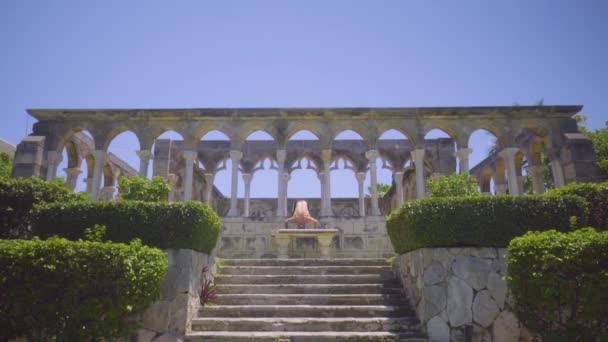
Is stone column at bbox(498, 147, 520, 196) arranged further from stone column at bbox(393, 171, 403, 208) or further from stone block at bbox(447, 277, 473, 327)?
stone block at bbox(447, 277, 473, 327)

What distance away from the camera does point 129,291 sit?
5.89 metres

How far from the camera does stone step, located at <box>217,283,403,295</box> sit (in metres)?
8.36

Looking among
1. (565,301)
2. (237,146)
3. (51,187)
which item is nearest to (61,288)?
(51,187)

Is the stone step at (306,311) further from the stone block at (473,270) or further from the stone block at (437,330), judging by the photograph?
the stone block at (473,270)

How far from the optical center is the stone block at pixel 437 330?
6.91 metres

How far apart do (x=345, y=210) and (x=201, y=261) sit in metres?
24.4

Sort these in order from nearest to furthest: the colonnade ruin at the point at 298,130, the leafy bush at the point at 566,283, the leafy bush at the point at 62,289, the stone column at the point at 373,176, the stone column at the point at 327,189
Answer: the leafy bush at the point at 566,283 → the leafy bush at the point at 62,289 → the colonnade ruin at the point at 298,130 → the stone column at the point at 327,189 → the stone column at the point at 373,176

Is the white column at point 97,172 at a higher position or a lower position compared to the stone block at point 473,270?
higher

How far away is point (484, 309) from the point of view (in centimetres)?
705

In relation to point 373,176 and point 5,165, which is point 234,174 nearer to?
point 373,176

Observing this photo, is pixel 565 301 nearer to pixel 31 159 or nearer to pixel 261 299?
pixel 261 299

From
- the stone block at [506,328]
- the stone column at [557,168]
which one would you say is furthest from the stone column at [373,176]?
the stone block at [506,328]

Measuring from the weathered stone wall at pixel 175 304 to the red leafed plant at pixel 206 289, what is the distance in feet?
0.81

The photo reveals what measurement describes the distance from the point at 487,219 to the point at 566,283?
1.92m
